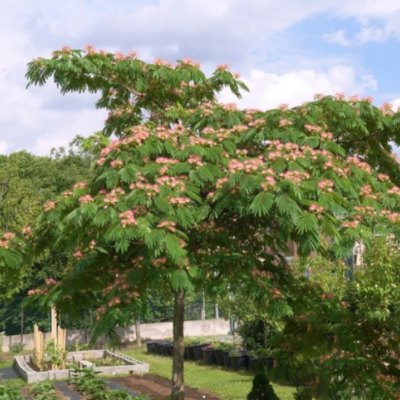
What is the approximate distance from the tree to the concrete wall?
25.2 m

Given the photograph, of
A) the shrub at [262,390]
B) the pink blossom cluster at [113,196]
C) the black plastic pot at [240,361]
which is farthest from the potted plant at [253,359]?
the pink blossom cluster at [113,196]

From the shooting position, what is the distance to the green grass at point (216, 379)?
61.2 feet

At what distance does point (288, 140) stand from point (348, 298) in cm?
1420

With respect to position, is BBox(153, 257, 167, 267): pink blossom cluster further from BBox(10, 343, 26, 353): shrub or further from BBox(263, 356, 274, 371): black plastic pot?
BBox(10, 343, 26, 353): shrub

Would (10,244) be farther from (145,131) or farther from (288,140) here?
(288,140)

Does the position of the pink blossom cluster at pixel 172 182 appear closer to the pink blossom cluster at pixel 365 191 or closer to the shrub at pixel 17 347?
the pink blossom cluster at pixel 365 191

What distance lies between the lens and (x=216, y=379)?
22047mm

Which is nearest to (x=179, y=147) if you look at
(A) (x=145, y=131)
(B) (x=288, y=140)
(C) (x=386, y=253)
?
(A) (x=145, y=131)

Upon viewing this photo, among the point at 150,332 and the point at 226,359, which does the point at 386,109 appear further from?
the point at 150,332

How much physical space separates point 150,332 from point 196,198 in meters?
31.3

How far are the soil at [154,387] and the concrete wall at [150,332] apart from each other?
1291cm

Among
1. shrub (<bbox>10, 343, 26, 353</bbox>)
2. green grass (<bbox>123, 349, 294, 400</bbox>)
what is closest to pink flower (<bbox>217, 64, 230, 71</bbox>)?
green grass (<bbox>123, 349, 294, 400</bbox>)

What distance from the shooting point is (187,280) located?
8195mm

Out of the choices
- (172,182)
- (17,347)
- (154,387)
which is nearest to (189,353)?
(154,387)
